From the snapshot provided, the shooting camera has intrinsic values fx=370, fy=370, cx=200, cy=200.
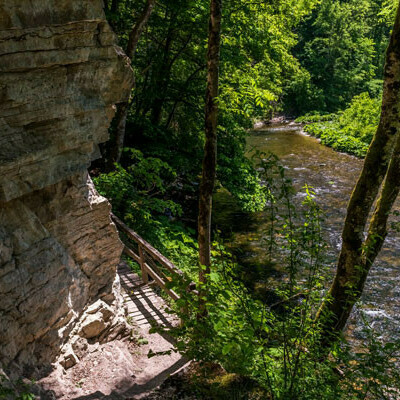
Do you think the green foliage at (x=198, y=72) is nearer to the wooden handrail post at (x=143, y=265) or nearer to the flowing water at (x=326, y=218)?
the flowing water at (x=326, y=218)

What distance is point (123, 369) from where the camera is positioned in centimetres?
595

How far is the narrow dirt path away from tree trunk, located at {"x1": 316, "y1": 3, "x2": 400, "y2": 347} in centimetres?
281

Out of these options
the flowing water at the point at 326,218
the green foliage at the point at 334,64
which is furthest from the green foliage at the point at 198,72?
the green foliage at the point at 334,64

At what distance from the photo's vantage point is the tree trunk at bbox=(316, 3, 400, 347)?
5.31m

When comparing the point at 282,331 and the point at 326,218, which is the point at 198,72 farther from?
the point at 282,331

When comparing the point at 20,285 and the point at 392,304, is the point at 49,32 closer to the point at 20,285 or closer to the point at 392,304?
the point at 20,285

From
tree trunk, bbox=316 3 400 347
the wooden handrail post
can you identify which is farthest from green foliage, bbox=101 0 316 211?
tree trunk, bbox=316 3 400 347

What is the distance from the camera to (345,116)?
33.6 metres

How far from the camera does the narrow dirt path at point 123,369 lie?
16.9 feet

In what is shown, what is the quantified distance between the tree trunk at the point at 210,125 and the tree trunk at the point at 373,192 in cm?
211

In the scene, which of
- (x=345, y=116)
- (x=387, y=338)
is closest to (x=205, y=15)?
(x=387, y=338)

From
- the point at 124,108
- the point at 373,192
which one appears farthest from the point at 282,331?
the point at 124,108

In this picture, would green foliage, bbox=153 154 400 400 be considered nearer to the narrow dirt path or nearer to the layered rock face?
the narrow dirt path

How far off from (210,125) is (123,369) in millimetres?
4148
